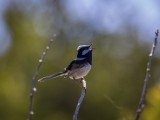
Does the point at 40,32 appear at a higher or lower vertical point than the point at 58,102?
higher

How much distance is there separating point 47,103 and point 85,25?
316 centimetres

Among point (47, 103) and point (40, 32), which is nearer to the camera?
point (47, 103)

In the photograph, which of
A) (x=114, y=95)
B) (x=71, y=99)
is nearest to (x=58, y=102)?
(x=71, y=99)

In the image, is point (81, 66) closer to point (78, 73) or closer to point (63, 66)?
point (78, 73)

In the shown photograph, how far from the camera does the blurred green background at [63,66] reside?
11453 mm

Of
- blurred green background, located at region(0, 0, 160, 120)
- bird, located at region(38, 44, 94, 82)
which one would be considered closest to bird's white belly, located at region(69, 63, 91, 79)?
bird, located at region(38, 44, 94, 82)

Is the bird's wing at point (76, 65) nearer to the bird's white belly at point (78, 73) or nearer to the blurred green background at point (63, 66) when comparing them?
the bird's white belly at point (78, 73)

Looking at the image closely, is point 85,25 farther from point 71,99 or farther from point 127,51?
point 71,99

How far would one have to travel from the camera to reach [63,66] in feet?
39.8

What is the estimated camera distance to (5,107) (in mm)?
11195

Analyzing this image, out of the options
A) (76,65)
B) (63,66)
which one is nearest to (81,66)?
(76,65)

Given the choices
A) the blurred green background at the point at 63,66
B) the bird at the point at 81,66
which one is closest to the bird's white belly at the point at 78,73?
the bird at the point at 81,66

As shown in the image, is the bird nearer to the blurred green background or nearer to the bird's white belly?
the bird's white belly

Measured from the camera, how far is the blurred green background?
11.5 m
